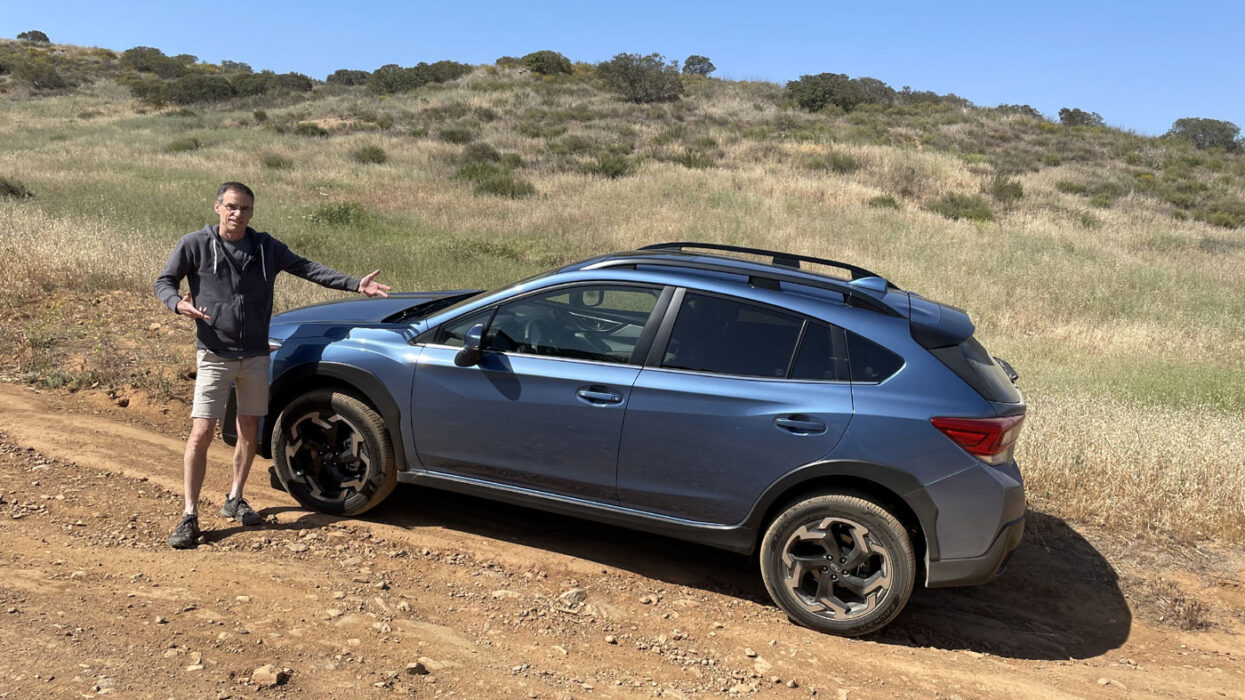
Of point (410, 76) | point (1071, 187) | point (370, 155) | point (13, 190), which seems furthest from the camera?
point (410, 76)

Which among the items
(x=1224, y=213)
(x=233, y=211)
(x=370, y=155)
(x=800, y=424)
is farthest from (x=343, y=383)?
(x=1224, y=213)

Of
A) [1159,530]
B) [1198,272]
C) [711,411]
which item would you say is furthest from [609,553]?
[1198,272]

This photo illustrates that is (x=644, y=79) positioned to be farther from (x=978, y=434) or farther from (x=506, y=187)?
(x=978, y=434)

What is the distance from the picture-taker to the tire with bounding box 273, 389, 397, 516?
478cm

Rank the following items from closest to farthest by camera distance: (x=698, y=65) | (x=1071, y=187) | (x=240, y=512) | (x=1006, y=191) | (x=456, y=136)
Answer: (x=240, y=512)
(x=1006, y=191)
(x=1071, y=187)
(x=456, y=136)
(x=698, y=65)

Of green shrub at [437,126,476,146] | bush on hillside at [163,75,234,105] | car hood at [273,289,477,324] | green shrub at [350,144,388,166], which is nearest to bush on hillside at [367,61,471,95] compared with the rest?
bush on hillside at [163,75,234,105]

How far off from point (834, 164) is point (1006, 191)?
492cm

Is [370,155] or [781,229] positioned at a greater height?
[370,155]

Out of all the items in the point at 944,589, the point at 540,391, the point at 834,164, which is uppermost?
the point at 834,164

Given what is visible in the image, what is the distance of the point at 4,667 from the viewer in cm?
311

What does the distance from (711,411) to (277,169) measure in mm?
22502

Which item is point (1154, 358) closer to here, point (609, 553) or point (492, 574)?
point (609, 553)

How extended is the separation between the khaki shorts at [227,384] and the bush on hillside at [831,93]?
37.8 metres

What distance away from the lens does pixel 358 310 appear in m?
5.37
